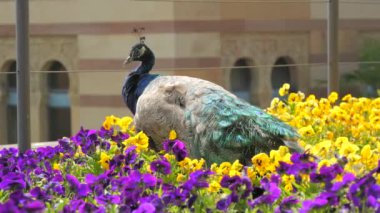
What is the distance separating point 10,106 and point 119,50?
60.0 inches

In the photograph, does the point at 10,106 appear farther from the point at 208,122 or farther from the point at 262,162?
the point at 262,162

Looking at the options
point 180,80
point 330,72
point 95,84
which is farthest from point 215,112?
point 95,84

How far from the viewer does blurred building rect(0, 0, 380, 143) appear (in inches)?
378

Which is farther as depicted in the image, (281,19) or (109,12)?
(281,19)

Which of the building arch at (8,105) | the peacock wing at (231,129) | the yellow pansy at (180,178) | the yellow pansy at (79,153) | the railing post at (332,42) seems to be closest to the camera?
the yellow pansy at (180,178)

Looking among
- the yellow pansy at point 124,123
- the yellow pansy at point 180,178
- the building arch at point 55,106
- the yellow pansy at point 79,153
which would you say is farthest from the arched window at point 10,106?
the yellow pansy at point 180,178

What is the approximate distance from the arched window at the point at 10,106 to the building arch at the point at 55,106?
Result: 364mm

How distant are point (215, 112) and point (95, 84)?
5939 mm

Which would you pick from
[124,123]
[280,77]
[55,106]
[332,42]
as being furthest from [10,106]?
[124,123]

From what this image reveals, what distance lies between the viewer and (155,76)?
15.8ft

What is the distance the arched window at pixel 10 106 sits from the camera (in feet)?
30.1

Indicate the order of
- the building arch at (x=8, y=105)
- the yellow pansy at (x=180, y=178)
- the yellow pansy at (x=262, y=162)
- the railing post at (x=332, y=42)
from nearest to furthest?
the yellow pansy at (x=262, y=162) → the yellow pansy at (x=180, y=178) → the railing post at (x=332, y=42) → the building arch at (x=8, y=105)

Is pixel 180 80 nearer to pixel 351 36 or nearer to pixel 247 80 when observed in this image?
pixel 247 80

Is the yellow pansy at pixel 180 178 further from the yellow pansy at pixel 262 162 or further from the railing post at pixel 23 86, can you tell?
the railing post at pixel 23 86
